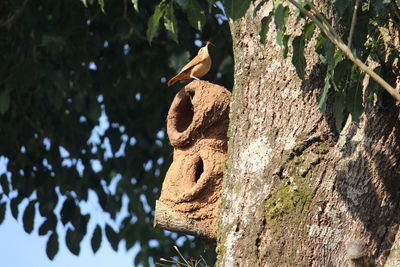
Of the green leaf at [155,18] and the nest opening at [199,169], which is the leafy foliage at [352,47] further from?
the nest opening at [199,169]

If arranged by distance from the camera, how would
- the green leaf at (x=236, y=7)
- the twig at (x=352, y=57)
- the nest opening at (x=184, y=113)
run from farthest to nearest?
the nest opening at (x=184, y=113), the green leaf at (x=236, y=7), the twig at (x=352, y=57)

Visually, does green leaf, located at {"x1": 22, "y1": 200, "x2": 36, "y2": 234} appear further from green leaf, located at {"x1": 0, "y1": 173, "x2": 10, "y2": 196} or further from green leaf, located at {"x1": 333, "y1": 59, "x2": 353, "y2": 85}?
green leaf, located at {"x1": 333, "y1": 59, "x2": 353, "y2": 85}

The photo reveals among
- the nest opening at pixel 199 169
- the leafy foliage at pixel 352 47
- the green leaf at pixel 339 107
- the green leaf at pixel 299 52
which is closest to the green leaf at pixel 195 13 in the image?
the leafy foliage at pixel 352 47

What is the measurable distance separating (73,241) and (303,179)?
469cm

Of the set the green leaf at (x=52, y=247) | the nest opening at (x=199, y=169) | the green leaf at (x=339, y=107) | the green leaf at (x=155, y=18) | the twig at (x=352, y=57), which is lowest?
the green leaf at (x=52, y=247)

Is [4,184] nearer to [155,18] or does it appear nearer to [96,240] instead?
[96,240]

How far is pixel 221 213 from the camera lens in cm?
435

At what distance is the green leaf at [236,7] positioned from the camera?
130 inches

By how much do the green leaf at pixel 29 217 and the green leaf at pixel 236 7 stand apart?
5.58 m

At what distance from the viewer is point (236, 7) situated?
3307mm

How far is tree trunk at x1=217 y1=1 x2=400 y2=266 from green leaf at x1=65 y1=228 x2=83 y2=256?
13.7 ft

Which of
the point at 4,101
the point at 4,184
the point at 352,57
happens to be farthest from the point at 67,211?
the point at 352,57

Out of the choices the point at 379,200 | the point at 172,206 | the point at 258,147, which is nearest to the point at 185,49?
the point at 172,206

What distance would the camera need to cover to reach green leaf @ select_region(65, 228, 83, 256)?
27.4 feet
